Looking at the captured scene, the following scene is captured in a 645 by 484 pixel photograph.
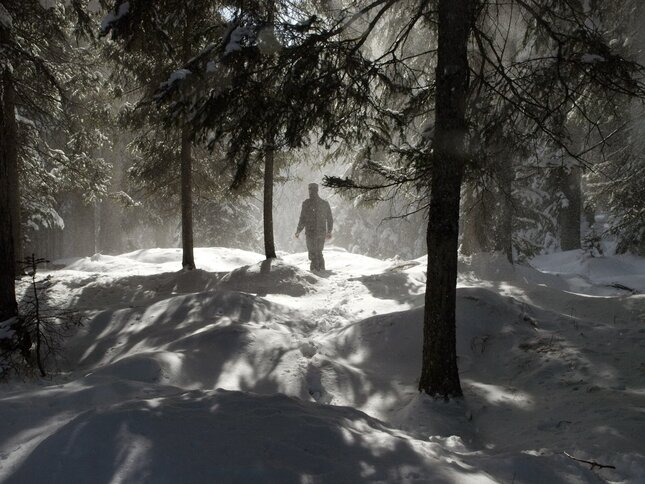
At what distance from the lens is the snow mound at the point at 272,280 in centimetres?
1010

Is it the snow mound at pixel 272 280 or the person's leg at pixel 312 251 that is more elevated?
the person's leg at pixel 312 251

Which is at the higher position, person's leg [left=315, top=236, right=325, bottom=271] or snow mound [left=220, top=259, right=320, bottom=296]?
person's leg [left=315, top=236, right=325, bottom=271]

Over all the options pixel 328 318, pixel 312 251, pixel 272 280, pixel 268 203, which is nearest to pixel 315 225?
pixel 312 251

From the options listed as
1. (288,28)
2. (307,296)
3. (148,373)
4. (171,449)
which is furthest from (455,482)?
(307,296)

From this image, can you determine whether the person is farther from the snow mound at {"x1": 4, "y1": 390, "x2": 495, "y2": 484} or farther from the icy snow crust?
the snow mound at {"x1": 4, "y1": 390, "x2": 495, "y2": 484}

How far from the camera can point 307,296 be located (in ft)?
32.5

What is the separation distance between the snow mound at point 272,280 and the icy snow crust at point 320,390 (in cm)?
5

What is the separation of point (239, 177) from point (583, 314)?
644 centimetres

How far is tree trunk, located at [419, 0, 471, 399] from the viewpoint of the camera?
15.3ft

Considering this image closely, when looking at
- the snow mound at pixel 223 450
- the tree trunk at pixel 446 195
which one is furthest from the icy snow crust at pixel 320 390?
the tree trunk at pixel 446 195

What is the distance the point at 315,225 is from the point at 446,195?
8381 millimetres

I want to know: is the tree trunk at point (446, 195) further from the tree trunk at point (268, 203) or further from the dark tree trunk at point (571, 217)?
the dark tree trunk at point (571, 217)

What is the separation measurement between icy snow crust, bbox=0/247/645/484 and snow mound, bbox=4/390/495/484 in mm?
12

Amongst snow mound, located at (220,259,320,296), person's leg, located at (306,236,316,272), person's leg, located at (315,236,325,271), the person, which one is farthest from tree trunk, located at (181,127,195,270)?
person's leg, located at (315,236,325,271)
